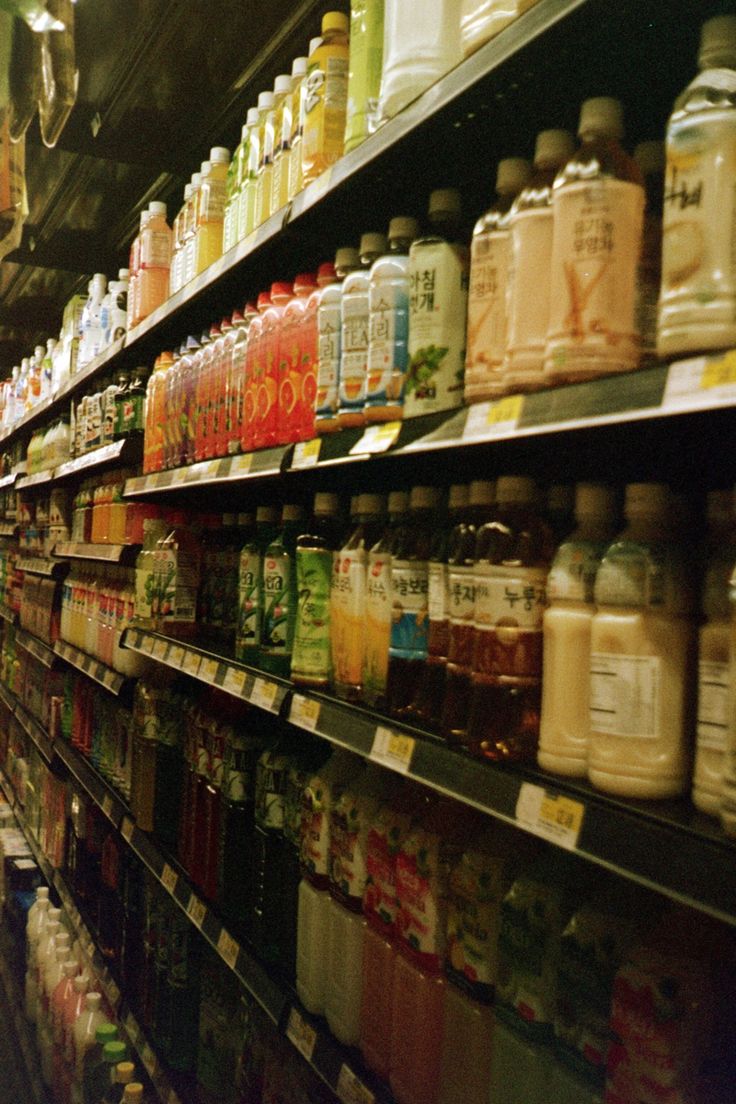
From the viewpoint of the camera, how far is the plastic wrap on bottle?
1858 millimetres

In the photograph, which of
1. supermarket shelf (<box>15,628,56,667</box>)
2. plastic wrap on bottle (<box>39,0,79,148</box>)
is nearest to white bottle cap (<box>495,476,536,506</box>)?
plastic wrap on bottle (<box>39,0,79,148</box>)

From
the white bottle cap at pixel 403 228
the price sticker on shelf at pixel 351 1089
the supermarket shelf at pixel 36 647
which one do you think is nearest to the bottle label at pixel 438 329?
the white bottle cap at pixel 403 228

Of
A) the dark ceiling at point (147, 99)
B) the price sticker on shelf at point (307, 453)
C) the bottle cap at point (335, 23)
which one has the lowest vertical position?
the price sticker on shelf at point (307, 453)

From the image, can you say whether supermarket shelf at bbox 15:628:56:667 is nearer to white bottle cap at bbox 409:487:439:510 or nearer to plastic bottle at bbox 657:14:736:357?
white bottle cap at bbox 409:487:439:510

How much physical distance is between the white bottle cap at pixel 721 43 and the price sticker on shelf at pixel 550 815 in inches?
30.5

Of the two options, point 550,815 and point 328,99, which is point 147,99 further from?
point 550,815

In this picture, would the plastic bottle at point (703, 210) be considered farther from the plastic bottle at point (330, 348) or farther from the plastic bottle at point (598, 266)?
the plastic bottle at point (330, 348)

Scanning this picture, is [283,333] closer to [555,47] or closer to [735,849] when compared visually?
[555,47]

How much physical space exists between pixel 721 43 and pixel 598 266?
0.78 feet

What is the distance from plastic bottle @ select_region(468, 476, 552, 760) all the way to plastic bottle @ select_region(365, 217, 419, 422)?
324 millimetres

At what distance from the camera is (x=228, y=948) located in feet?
6.05

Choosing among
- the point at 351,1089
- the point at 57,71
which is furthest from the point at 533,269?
the point at 57,71

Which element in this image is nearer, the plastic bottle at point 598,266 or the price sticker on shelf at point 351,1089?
the plastic bottle at point 598,266

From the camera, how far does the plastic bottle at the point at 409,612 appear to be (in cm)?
135
